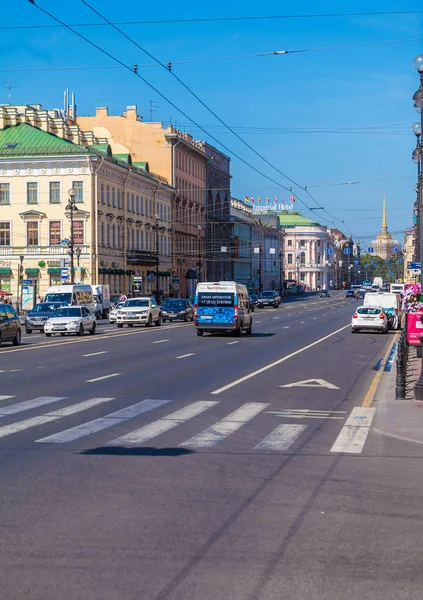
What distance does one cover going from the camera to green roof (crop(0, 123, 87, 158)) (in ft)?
253

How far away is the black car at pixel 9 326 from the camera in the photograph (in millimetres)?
34438

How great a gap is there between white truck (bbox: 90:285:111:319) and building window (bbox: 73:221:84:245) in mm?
6234

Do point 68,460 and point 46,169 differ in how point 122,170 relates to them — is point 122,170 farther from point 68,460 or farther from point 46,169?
point 68,460

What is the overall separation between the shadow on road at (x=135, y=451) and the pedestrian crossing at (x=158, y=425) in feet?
0.82

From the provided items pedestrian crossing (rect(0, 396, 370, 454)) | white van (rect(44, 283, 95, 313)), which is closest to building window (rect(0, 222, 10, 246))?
white van (rect(44, 283, 95, 313))

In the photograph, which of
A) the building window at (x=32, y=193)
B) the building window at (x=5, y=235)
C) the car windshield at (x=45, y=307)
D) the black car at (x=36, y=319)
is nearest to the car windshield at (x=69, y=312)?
the black car at (x=36, y=319)

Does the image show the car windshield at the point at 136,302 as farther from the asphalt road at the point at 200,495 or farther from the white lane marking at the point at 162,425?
the white lane marking at the point at 162,425

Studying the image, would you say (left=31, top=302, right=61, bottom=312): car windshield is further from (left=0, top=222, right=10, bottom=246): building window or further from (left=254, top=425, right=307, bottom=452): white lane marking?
(left=254, top=425, right=307, bottom=452): white lane marking

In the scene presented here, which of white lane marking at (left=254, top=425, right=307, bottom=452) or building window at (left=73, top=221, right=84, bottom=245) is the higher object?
building window at (left=73, top=221, right=84, bottom=245)

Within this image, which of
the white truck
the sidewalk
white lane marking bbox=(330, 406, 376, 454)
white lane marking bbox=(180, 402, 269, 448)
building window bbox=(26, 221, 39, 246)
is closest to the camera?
white lane marking bbox=(330, 406, 376, 454)

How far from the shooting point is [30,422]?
564 inches

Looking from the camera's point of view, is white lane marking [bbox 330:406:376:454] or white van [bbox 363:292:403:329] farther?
white van [bbox 363:292:403:329]

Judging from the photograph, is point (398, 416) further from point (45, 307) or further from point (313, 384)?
point (45, 307)

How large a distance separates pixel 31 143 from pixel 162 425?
222ft
